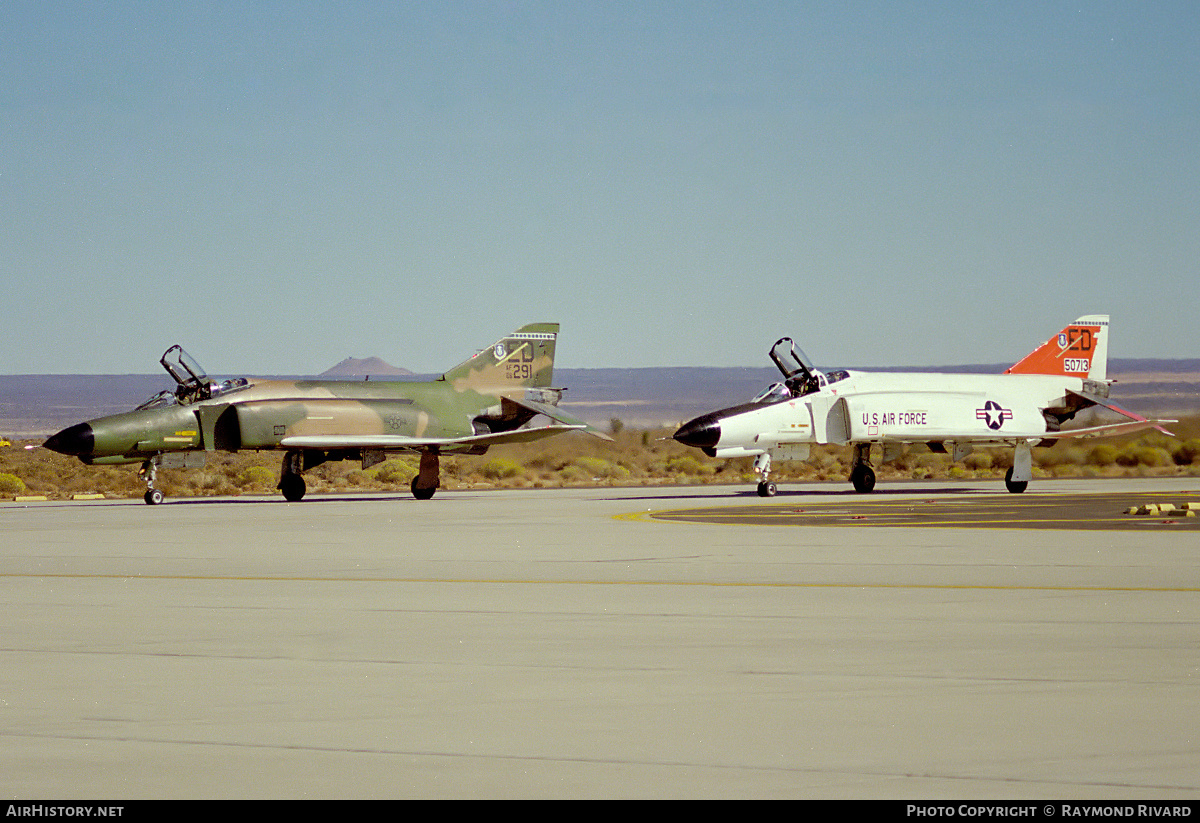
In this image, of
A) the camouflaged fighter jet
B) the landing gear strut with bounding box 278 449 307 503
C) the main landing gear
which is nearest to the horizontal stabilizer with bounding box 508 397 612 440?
the camouflaged fighter jet

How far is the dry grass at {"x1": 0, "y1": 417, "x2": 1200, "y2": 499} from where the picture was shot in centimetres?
→ 4841

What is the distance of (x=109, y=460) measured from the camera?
33812 mm

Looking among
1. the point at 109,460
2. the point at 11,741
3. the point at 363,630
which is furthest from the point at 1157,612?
the point at 109,460

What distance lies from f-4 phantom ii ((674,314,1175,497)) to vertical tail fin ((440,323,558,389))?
7841mm

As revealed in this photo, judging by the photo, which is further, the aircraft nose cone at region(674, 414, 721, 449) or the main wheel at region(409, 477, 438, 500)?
the main wheel at region(409, 477, 438, 500)

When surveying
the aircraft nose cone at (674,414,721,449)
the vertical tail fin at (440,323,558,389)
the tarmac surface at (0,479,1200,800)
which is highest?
the vertical tail fin at (440,323,558,389)

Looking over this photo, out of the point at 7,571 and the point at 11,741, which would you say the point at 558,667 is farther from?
the point at 7,571

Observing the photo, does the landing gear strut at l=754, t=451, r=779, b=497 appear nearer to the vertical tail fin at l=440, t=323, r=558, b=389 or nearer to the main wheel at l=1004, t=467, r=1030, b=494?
the main wheel at l=1004, t=467, r=1030, b=494

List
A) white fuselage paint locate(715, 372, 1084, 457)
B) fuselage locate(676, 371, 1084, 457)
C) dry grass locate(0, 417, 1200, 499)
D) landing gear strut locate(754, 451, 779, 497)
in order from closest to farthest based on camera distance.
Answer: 1. landing gear strut locate(754, 451, 779, 497)
2. fuselage locate(676, 371, 1084, 457)
3. white fuselage paint locate(715, 372, 1084, 457)
4. dry grass locate(0, 417, 1200, 499)

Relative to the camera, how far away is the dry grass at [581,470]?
48.4 metres

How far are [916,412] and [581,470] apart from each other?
64.7 ft

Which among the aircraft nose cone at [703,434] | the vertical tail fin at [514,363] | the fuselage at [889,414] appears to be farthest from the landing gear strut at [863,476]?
the vertical tail fin at [514,363]

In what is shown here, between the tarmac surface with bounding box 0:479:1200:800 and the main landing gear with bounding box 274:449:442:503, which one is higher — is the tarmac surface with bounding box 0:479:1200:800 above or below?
above

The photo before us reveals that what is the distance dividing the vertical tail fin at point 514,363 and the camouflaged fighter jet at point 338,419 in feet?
0.09
